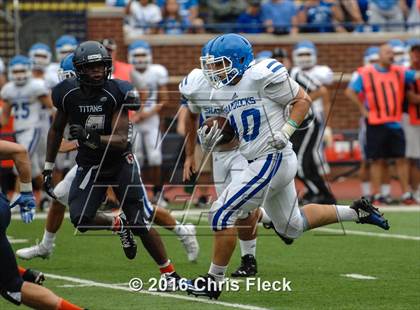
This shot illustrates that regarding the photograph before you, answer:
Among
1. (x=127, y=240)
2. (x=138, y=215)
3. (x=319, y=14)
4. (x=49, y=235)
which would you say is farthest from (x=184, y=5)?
(x=127, y=240)

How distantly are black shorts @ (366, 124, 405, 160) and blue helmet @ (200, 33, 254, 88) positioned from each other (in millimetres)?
6864

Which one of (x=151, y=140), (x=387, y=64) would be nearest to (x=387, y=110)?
(x=387, y=64)

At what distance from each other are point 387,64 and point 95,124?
269 inches

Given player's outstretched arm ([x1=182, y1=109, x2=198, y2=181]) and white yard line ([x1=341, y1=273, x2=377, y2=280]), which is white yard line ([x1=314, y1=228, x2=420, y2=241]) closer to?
white yard line ([x1=341, y1=273, x2=377, y2=280])

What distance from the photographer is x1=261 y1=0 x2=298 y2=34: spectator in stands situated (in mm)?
18031

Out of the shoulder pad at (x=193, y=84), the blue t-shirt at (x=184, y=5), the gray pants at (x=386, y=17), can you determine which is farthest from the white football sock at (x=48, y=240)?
the gray pants at (x=386, y=17)

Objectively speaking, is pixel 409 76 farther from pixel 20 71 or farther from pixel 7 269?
pixel 7 269

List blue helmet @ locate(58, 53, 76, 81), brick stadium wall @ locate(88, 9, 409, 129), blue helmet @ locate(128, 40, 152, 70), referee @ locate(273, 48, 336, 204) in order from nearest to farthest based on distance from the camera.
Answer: blue helmet @ locate(58, 53, 76, 81) < referee @ locate(273, 48, 336, 204) < blue helmet @ locate(128, 40, 152, 70) < brick stadium wall @ locate(88, 9, 409, 129)

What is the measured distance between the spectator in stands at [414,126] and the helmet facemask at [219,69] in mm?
7191

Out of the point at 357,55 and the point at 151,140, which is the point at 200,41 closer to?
the point at 357,55

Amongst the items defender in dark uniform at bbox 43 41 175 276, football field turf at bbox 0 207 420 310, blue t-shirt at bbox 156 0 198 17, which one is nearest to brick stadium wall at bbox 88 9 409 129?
blue t-shirt at bbox 156 0 198 17

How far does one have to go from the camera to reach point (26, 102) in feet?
44.8

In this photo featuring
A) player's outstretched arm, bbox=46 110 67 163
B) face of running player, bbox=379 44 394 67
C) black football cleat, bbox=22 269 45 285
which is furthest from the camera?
face of running player, bbox=379 44 394 67

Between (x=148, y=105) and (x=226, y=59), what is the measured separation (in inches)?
273
